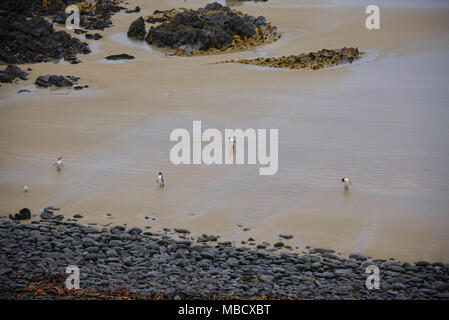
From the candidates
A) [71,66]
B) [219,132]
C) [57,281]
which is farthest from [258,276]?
[71,66]

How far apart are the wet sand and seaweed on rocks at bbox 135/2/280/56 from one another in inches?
136

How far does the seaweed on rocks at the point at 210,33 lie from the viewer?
2573 centimetres

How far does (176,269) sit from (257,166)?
14.9ft

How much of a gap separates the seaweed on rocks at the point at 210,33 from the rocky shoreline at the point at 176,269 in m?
17.6

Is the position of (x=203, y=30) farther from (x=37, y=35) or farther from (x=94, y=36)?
(x=37, y=35)

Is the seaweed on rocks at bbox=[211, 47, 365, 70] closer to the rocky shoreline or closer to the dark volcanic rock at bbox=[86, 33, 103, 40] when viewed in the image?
the dark volcanic rock at bbox=[86, 33, 103, 40]

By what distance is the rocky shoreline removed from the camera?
6852 millimetres

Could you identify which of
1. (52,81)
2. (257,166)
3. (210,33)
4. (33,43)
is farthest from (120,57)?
(257,166)

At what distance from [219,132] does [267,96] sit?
3.68 m

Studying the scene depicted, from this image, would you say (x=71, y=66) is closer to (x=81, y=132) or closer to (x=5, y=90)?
(x=5, y=90)

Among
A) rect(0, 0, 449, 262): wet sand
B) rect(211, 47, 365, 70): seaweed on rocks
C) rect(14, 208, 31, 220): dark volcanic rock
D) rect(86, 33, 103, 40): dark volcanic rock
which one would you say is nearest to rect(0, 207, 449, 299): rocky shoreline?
rect(14, 208, 31, 220): dark volcanic rock

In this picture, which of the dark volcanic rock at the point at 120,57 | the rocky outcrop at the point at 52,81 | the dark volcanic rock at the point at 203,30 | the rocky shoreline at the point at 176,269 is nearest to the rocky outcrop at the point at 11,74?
the rocky outcrop at the point at 52,81

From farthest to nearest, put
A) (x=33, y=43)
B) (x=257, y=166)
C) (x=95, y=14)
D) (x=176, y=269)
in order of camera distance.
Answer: (x=95, y=14)
(x=33, y=43)
(x=257, y=166)
(x=176, y=269)

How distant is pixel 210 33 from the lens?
84.8 ft
